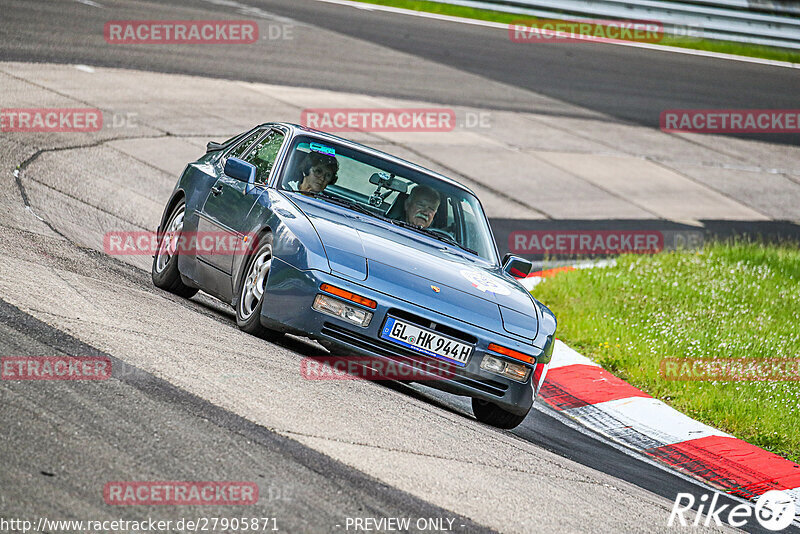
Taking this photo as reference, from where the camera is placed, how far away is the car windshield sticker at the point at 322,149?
7.67m

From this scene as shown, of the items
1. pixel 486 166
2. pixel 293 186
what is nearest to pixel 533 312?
pixel 293 186

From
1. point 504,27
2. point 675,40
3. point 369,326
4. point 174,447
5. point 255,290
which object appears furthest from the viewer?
point 675,40

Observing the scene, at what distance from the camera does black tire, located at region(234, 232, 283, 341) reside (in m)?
6.61

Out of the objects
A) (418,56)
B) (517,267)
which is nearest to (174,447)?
(517,267)

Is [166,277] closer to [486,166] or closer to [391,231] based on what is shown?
[391,231]

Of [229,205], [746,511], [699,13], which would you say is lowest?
[746,511]

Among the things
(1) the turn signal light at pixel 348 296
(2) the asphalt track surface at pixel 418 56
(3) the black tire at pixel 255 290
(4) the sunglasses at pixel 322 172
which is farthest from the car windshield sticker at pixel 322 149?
(2) the asphalt track surface at pixel 418 56

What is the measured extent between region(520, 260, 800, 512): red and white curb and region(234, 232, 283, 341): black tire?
8.25 ft

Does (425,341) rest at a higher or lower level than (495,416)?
higher

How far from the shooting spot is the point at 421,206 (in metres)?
7.68

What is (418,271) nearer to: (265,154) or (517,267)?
(517,267)

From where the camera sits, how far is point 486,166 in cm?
1652

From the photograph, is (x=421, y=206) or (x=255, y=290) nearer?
(x=255, y=290)

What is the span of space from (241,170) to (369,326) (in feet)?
5.80
